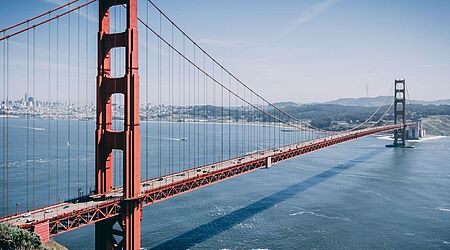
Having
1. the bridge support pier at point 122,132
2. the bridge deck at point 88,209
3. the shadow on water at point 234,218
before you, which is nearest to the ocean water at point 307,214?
the shadow on water at point 234,218

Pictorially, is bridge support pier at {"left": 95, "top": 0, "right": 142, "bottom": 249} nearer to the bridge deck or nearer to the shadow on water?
the bridge deck

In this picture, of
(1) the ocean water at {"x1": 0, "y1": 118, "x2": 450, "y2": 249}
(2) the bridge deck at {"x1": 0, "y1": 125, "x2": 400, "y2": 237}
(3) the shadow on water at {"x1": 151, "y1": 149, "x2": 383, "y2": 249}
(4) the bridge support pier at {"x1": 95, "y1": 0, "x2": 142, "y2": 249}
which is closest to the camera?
(2) the bridge deck at {"x1": 0, "y1": 125, "x2": 400, "y2": 237}

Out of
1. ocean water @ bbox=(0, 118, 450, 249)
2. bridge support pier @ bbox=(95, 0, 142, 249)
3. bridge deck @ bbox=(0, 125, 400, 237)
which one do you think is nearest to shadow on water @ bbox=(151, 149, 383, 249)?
ocean water @ bbox=(0, 118, 450, 249)

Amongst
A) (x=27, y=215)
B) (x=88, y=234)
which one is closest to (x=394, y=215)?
(x=88, y=234)

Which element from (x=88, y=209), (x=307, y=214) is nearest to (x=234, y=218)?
(x=307, y=214)

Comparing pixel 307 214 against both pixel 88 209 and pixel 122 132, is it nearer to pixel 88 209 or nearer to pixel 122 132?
pixel 122 132

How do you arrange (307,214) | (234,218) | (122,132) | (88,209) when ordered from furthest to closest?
(307,214)
(234,218)
(122,132)
(88,209)

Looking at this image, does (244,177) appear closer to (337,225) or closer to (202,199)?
(202,199)
